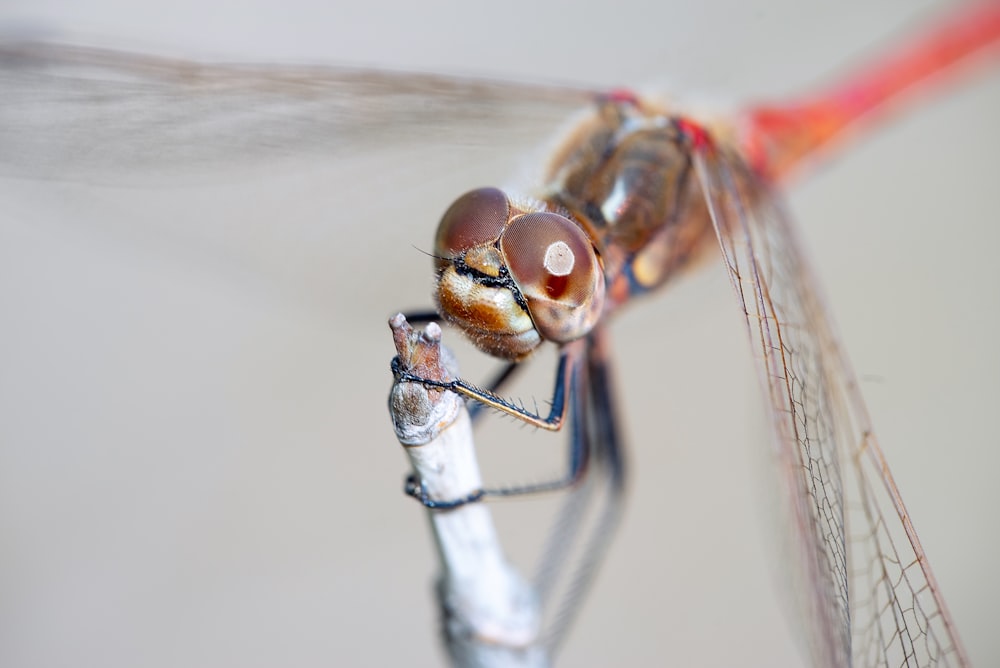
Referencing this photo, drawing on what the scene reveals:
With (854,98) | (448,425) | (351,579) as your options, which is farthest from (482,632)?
(854,98)

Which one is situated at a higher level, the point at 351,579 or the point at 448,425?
the point at 448,425

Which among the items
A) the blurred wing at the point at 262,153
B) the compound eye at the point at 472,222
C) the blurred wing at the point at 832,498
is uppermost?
the blurred wing at the point at 262,153

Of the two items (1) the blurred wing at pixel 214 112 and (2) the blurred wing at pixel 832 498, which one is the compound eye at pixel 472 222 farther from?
(1) the blurred wing at pixel 214 112

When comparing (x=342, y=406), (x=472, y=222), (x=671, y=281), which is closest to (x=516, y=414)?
(x=472, y=222)

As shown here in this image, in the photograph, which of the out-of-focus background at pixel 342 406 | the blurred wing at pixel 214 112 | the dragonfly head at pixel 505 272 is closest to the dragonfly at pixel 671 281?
the dragonfly head at pixel 505 272

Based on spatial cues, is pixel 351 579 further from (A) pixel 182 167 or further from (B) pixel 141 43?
(B) pixel 141 43

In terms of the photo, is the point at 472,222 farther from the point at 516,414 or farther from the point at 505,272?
the point at 516,414

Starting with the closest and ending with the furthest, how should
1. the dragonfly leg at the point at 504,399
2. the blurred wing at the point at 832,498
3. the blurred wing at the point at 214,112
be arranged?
the dragonfly leg at the point at 504,399
the blurred wing at the point at 832,498
the blurred wing at the point at 214,112

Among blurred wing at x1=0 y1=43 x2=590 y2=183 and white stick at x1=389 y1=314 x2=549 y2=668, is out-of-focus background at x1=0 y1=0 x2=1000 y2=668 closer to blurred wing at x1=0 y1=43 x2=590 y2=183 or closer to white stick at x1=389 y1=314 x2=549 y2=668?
blurred wing at x1=0 y1=43 x2=590 y2=183
